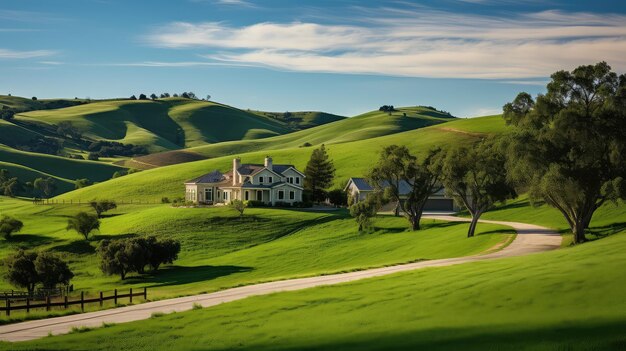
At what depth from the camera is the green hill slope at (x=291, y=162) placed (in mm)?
146000

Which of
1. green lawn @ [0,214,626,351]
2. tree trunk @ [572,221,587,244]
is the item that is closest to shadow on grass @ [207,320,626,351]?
green lawn @ [0,214,626,351]

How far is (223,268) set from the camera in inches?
2776

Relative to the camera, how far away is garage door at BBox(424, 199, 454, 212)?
112 metres

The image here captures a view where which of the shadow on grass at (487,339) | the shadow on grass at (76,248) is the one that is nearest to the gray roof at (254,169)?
the shadow on grass at (76,248)

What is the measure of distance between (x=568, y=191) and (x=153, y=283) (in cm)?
3778

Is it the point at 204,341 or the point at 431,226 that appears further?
the point at 431,226

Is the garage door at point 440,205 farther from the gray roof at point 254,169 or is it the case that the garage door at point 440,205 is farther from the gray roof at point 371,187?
the gray roof at point 254,169

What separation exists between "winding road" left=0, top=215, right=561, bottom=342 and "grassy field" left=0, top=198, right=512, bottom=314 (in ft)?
14.4

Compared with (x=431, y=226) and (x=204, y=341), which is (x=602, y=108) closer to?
(x=431, y=226)

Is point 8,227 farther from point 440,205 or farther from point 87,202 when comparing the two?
point 440,205

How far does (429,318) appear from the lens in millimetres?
26250

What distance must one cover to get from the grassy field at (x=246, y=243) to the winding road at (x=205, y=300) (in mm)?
4384

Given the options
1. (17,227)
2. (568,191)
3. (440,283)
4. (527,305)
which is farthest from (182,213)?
(527,305)

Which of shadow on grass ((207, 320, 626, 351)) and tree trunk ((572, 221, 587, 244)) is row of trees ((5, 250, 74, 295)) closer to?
tree trunk ((572, 221, 587, 244))
